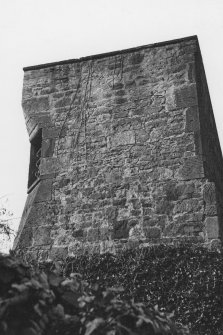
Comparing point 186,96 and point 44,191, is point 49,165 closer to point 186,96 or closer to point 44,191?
point 44,191

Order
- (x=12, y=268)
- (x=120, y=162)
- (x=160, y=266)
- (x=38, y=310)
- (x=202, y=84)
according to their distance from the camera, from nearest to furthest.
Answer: (x=38, y=310) < (x=12, y=268) < (x=160, y=266) < (x=120, y=162) < (x=202, y=84)

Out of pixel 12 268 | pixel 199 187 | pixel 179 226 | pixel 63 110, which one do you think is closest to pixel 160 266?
pixel 179 226

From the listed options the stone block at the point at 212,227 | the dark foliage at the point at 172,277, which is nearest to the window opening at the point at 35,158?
the dark foliage at the point at 172,277

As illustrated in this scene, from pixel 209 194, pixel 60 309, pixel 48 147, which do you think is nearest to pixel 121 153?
pixel 48 147

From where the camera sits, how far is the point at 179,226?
6.96 m

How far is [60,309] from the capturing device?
9.45ft

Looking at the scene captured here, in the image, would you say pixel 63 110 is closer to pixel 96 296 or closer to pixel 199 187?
pixel 199 187

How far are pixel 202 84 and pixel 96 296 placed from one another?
563 centimetres

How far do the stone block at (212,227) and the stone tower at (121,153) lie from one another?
0.01m

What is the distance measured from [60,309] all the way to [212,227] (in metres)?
4.24

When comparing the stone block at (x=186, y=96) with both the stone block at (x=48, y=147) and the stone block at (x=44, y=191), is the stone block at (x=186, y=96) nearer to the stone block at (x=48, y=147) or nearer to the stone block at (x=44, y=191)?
the stone block at (x=48, y=147)

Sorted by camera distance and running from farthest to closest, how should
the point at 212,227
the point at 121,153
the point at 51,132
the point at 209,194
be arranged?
the point at 51,132 → the point at 121,153 → the point at 209,194 → the point at 212,227

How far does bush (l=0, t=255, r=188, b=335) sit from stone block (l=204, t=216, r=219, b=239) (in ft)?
12.1

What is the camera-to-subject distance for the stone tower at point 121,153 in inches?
280
